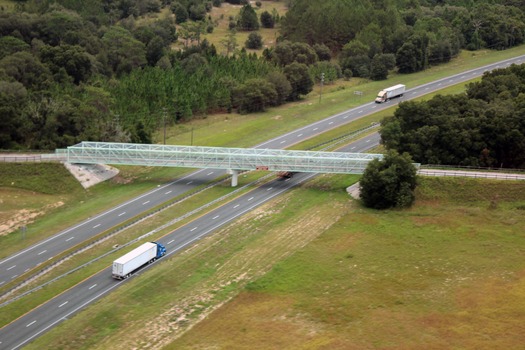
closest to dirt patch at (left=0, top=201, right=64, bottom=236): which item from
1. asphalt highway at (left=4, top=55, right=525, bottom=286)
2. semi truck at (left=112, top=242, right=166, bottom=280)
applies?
asphalt highway at (left=4, top=55, right=525, bottom=286)

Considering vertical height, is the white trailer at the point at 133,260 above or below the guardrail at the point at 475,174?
below

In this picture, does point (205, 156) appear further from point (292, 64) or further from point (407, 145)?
point (292, 64)

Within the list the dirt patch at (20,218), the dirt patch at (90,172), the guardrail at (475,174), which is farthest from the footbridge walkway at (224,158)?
the dirt patch at (20,218)

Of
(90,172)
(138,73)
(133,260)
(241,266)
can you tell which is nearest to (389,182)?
(241,266)

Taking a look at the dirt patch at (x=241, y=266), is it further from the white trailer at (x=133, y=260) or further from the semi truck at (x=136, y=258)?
the white trailer at (x=133, y=260)

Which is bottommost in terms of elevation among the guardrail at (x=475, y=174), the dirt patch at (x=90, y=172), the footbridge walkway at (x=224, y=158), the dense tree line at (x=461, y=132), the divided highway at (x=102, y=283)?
the divided highway at (x=102, y=283)

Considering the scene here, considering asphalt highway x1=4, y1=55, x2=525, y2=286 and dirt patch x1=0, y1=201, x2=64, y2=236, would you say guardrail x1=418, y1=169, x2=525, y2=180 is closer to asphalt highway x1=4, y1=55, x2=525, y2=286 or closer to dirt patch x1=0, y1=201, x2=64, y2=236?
asphalt highway x1=4, y1=55, x2=525, y2=286
